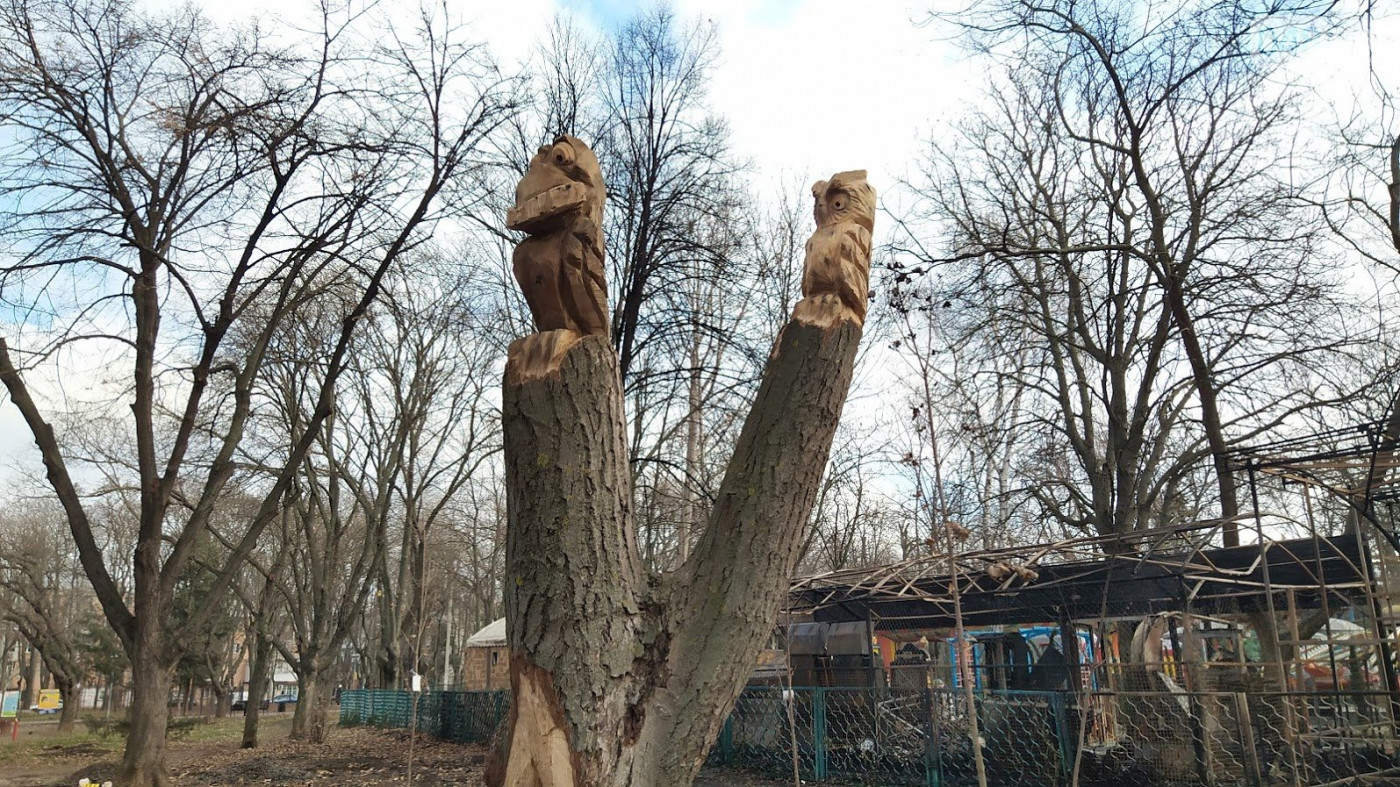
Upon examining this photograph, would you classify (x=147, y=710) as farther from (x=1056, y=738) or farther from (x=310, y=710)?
(x=310, y=710)

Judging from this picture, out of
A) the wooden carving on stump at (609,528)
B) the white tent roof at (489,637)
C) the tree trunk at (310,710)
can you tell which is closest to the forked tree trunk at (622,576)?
the wooden carving on stump at (609,528)

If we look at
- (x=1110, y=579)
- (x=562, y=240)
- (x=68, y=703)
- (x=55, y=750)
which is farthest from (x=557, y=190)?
(x=68, y=703)

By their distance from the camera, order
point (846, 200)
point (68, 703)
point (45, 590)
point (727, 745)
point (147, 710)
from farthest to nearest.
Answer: point (45, 590) < point (68, 703) < point (727, 745) < point (147, 710) < point (846, 200)

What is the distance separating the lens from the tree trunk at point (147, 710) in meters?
8.55

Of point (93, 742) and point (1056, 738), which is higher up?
point (1056, 738)

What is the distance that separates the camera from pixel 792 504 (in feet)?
10.1

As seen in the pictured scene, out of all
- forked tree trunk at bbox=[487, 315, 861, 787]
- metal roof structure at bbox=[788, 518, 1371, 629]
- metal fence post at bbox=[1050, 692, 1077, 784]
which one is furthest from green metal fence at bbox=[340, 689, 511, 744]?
forked tree trunk at bbox=[487, 315, 861, 787]

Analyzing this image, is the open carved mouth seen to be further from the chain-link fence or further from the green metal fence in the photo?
the green metal fence

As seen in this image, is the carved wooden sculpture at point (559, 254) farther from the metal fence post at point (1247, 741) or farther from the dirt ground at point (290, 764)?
the dirt ground at point (290, 764)

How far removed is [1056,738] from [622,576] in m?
7.81

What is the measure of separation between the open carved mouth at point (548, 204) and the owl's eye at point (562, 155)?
0.10m

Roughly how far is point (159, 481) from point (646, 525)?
5.72 metres

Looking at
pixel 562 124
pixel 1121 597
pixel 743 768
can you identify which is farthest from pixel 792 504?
pixel 743 768

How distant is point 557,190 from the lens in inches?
122
